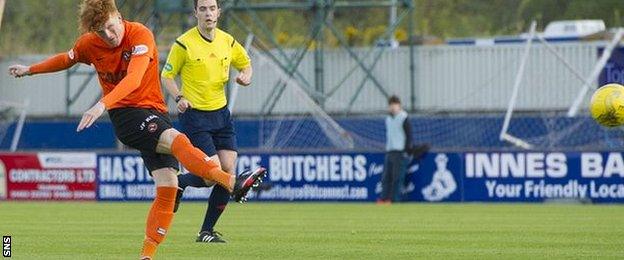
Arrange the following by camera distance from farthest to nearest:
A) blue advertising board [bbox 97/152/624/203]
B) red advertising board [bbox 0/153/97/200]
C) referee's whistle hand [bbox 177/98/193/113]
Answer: red advertising board [bbox 0/153/97/200] < blue advertising board [bbox 97/152/624/203] < referee's whistle hand [bbox 177/98/193/113]

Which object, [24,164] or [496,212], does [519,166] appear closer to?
[496,212]

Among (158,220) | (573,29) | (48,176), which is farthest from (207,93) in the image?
(573,29)

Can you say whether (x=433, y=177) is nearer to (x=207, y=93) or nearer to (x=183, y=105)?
(x=207, y=93)

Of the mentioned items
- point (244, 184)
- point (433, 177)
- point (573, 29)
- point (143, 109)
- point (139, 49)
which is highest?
point (573, 29)

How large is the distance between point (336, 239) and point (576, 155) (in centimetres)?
1126

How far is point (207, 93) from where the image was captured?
15.8 meters

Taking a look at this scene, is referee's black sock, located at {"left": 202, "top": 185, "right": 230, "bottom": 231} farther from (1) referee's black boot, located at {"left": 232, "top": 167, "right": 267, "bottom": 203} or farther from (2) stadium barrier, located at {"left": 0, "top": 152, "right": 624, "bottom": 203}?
(2) stadium barrier, located at {"left": 0, "top": 152, "right": 624, "bottom": 203}

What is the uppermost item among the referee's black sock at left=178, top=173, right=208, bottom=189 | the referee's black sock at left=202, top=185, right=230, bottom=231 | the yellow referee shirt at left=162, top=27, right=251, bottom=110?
the yellow referee shirt at left=162, top=27, right=251, bottom=110

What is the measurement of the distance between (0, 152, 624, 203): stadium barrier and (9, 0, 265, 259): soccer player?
14.4m

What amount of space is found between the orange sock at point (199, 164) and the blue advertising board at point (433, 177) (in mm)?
14621

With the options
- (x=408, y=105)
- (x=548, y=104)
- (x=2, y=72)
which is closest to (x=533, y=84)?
(x=548, y=104)

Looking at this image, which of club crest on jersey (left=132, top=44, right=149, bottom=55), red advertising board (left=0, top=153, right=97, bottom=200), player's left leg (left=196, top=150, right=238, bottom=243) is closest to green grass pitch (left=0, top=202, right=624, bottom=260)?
player's left leg (left=196, top=150, right=238, bottom=243)

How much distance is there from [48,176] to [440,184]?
287 inches

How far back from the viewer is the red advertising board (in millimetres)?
29781
